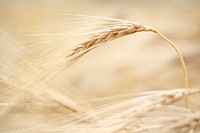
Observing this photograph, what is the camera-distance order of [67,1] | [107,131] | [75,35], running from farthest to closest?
[67,1], [75,35], [107,131]

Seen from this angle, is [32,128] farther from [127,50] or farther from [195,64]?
[195,64]

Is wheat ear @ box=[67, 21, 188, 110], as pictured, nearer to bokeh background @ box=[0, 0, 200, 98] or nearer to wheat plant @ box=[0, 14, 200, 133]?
wheat plant @ box=[0, 14, 200, 133]

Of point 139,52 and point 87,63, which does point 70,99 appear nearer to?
point 87,63

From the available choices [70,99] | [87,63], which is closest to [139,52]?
[87,63]

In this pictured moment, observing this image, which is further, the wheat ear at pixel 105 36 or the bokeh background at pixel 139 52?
the bokeh background at pixel 139 52

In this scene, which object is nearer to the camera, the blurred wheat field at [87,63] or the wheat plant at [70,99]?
the wheat plant at [70,99]

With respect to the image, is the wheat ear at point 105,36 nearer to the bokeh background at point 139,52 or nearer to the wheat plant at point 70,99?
the wheat plant at point 70,99

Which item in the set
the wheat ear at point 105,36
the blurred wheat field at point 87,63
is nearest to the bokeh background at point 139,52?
the blurred wheat field at point 87,63

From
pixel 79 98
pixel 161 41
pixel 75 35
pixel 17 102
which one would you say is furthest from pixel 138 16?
pixel 17 102

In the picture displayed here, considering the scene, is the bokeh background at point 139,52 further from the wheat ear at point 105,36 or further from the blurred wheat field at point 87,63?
the wheat ear at point 105,36
